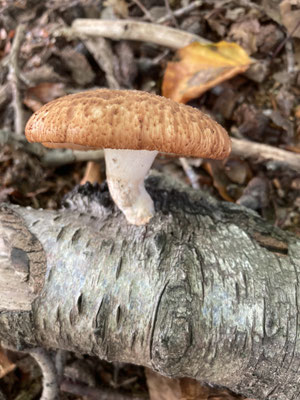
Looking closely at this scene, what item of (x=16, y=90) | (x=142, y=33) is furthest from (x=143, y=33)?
(x=16, y=90)

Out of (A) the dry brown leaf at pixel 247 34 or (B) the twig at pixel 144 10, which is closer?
(A) the dry brown leaf at pixel 247 34

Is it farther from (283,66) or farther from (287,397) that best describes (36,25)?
(287,397)

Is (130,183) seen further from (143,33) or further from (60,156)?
(143,33)

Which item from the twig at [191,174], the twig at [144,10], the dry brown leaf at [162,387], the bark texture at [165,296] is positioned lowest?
the dry brown leaf at [162,387]

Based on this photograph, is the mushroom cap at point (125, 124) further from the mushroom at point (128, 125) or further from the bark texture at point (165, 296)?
the bark texture at point (165, 296)

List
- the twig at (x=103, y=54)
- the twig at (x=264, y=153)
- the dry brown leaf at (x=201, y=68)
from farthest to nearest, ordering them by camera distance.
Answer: the twig at (x=103, y=54) → the dry brown leaf at (x=201, y=68) → the twig at (x=264, y=153)

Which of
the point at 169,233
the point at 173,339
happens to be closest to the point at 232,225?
the point at 169,233

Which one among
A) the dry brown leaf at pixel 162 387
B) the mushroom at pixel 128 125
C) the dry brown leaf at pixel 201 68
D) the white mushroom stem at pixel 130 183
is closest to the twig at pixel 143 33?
the dry brown leaf at pixel 201 68
